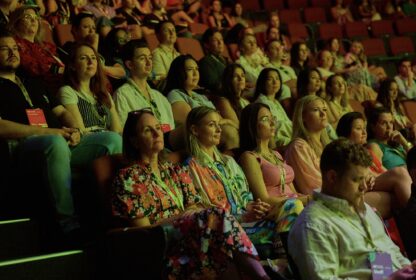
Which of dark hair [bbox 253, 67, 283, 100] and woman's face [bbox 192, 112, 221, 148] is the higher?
dark hair [bbox 253, 67, 283, 100]

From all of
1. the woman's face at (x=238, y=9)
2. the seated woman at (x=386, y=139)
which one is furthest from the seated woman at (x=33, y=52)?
the woman's face at (x=238, y=9)

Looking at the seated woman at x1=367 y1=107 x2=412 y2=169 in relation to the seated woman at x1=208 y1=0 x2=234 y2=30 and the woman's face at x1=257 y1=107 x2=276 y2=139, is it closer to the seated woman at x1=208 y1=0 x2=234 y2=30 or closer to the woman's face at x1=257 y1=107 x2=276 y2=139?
the woman's face at x1=257 y1=107 x2=276 y2=139

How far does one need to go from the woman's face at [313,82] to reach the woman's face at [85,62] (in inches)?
69.7

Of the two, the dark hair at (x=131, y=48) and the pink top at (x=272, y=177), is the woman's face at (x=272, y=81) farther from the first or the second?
the pink top at (x=272, y=177)

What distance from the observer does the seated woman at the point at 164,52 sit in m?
4.56

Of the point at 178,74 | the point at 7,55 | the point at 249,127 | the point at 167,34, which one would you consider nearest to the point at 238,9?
→ the point at 167,34

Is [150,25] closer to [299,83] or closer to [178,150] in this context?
[299,83]

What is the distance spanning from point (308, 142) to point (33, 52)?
1.45 meters

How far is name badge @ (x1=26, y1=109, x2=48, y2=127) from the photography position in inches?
110

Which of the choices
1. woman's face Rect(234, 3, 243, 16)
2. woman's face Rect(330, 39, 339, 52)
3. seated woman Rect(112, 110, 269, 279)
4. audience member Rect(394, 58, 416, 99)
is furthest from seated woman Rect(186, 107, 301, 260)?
woman's face Rect(234, 3, 243, 16)

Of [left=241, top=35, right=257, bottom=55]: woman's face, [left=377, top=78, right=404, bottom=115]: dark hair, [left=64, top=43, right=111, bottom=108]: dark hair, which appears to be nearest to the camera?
[left=64, top=43, right=111, bottom=108]: dark hair

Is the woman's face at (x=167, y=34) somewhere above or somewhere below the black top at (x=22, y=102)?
above

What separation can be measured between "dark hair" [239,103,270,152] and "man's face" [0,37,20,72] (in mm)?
1067

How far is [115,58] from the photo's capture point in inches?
164
